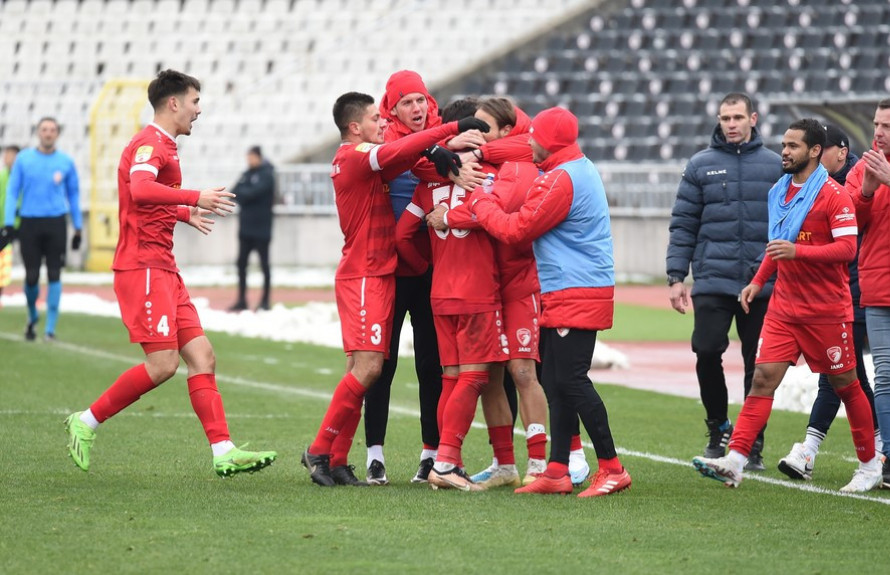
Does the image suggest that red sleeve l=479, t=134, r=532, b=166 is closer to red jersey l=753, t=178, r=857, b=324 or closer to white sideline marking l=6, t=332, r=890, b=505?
red jersey l=753, t=178, r=857, b=324

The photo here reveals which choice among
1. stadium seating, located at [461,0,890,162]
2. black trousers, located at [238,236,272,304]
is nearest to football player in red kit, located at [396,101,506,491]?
black trousers, located at [238,236,272,304]

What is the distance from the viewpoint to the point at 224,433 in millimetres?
7211

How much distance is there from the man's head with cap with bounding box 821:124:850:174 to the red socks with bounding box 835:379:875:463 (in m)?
1.25

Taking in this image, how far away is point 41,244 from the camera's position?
50.1 feet

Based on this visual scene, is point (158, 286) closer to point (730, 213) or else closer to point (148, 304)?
point (148, 304)

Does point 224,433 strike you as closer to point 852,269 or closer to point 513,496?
point 513,496

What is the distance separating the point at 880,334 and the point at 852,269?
99cm

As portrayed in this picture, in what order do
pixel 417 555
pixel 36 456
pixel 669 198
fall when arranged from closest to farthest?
pixel 417 555
pixel 36 456
pixel 669 198

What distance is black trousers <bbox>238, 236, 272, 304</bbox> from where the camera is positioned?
1975cm

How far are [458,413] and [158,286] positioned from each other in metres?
1.53

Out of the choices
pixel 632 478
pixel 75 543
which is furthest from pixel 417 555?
pixel 632 478

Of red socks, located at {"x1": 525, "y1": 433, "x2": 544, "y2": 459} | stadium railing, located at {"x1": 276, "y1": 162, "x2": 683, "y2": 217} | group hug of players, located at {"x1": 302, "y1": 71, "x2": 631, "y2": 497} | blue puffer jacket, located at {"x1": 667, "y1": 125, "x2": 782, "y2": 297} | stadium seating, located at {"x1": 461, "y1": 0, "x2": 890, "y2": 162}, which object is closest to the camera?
group hug of players, located at {"x1": 302, "y1": 71, "x2": 631, "y2": 497}

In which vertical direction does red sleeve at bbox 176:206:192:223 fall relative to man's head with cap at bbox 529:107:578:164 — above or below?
below

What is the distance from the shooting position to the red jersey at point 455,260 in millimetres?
7172
